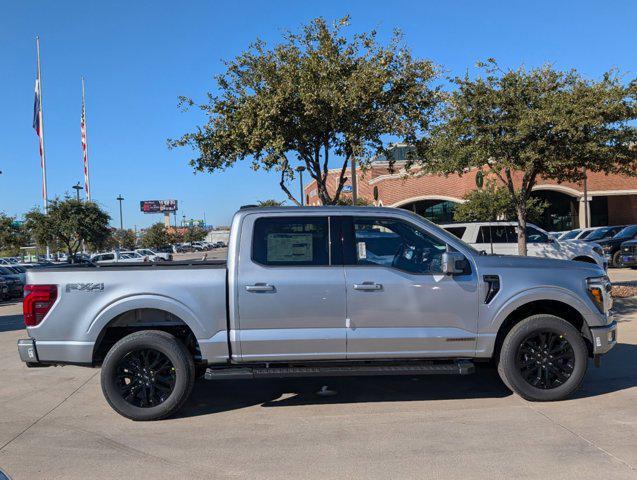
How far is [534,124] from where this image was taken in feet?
35.4

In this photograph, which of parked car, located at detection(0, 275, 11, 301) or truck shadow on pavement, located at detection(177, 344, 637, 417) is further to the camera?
parked car, located at detection(0, 275, 11, 301)

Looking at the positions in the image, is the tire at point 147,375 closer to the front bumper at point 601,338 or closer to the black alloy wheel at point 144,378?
the black alloy wheel at point 144,378

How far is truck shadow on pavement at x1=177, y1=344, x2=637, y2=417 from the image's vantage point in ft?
19.3

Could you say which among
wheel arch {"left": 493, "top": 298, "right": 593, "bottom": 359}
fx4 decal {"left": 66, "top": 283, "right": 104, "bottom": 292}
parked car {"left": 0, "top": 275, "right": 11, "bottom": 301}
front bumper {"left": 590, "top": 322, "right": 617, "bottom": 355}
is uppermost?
fx4 decal {"left": 66, "top": 283, "right": 104, "bottom": 292}

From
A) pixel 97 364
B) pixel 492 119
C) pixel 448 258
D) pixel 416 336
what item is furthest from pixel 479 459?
pixel 492 119

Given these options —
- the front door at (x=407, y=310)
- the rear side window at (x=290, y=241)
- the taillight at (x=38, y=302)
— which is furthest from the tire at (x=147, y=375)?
the front door at (x=407, y=310)

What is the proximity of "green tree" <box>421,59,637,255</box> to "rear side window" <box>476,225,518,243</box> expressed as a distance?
4.14m

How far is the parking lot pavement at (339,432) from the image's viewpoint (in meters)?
4.14

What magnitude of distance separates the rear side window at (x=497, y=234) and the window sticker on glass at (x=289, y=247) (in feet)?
37.7

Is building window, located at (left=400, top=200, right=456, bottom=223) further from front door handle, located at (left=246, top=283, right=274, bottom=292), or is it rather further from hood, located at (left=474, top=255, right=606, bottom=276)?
front door handle, located at (left=246, top=283, right=274, bottom=292)

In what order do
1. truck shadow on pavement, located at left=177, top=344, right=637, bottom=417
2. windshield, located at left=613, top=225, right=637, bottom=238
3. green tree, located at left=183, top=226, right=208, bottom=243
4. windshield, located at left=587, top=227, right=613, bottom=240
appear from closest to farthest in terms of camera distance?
1. truck shadow on pavement, located at left=177, top=344, right=637, bottom=417
2. windshield, located at left=613, top=225, right=637, bottom=238
3. windshield, located at left=587, top=227, right=613, bottom=240
4. green tree, located at left=183, top=226, right=208, bottom=243

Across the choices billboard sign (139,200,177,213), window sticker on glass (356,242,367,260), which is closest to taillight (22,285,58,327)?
window sticker on glass (356,242,367,260)

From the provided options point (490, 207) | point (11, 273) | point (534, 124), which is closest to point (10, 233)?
point (11, 273)

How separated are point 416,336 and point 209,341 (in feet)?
6.66
